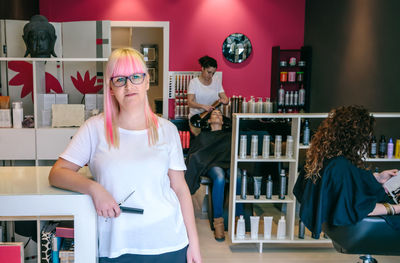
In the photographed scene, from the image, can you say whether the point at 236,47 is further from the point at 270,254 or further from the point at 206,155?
the point at 270,254

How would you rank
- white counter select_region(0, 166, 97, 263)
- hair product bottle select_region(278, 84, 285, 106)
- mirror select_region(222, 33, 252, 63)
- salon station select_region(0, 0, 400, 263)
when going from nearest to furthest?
white counter select_region(0, 166, 97, 263), salon station select_region(0, 0, 400, 263), hair product bottle select_region(278, 84, 285, 106), mirror select_region(222, 33, 252, 63)

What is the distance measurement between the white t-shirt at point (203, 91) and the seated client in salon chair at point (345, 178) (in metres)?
3.42

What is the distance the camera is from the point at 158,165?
1.28 m

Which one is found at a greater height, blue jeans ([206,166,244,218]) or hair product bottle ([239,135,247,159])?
hair product bottle ([239,135,247,159])

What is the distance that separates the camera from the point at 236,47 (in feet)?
21.9

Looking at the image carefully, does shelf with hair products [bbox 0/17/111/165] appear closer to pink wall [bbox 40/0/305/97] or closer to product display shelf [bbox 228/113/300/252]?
product display shelf [bbox 228/113/300/252]


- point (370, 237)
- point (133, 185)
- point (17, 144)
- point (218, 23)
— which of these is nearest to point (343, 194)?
point (370, 237)

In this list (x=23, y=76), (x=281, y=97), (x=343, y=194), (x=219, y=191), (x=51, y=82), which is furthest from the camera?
(x=281, y=97)

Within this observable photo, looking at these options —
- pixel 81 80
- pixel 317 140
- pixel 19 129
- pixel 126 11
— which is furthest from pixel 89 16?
pixel 317 140

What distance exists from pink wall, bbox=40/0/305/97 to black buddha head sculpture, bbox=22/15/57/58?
9.23 feet

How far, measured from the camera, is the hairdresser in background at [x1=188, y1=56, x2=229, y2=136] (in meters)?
5.46

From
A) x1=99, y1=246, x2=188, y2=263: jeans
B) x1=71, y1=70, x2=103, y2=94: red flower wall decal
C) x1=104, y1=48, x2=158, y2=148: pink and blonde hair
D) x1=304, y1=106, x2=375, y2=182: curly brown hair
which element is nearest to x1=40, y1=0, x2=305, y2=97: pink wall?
x1=71, y1=70, x2=103, y2=94: red flower wall decal

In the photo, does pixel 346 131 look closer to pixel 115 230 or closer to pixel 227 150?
pixel 115 230

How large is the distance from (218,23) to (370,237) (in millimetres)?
5024
